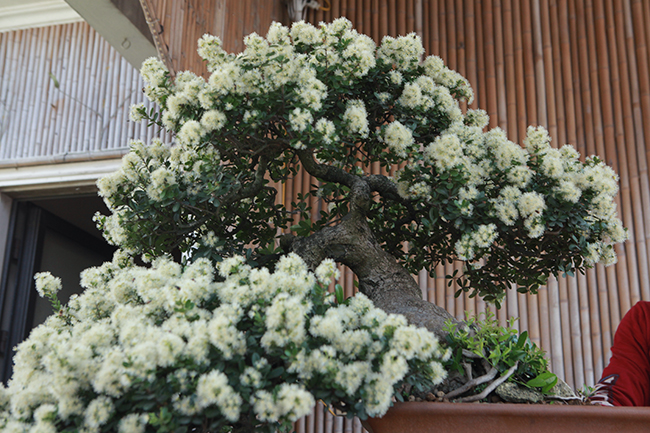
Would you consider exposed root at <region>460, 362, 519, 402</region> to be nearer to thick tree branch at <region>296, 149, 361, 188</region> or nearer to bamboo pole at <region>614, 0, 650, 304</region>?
thick tree branch at <region>296, 149, 361, 188</region>

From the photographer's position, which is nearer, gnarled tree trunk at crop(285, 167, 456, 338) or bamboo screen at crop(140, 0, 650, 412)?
gnarled tree trunk at crop(285, 167, 456, 338)

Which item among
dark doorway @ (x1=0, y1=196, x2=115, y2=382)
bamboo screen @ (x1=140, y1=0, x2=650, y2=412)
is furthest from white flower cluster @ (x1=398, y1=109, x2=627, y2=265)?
dark doorway @ (x1=0, y1=196, x2=115, y2=382)

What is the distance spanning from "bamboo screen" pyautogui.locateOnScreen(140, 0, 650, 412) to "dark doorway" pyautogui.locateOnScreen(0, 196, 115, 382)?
1714 millimetres

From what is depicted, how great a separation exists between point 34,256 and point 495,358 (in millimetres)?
3381

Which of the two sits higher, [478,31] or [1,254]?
[478,31]

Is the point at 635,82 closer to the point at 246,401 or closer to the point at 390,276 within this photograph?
the point at 390,276

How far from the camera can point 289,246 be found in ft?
4.43

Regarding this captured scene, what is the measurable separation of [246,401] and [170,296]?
0.20m

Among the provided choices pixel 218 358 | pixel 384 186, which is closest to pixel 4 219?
pixel 384 186

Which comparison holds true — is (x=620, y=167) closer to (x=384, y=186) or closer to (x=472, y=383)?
(x=384, y=186)

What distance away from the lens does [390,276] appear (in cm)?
128

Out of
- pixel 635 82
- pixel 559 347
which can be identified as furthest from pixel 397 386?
pixel 635 82

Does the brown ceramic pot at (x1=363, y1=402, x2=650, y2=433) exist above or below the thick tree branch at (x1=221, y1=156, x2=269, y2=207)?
below

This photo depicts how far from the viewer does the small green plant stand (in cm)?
100
